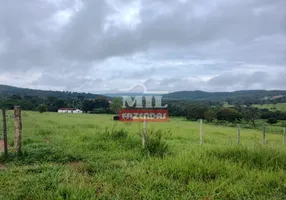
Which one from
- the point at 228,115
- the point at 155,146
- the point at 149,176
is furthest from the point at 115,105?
the point at 149,176

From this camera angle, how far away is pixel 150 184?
443 centimetres

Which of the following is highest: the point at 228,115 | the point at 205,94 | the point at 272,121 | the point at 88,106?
the point at 205,94

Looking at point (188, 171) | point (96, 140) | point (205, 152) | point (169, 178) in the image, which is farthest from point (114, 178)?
point (96, 140)

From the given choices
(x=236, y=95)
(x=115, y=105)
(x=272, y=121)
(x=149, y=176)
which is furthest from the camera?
(x=236, y=95)

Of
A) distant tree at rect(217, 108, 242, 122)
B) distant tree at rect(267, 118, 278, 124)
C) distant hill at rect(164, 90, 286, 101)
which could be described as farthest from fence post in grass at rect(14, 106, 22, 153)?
distant hill at rect(164, 90, 286, 101)

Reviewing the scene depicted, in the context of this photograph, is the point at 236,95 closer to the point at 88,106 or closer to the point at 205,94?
the point at 205,94

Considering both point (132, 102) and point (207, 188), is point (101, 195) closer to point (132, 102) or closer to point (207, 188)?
point (207, 188)

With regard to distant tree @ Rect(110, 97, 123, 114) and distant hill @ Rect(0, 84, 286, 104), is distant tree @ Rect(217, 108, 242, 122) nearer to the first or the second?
distant tree @ Rect(110, 97, 123, 114)

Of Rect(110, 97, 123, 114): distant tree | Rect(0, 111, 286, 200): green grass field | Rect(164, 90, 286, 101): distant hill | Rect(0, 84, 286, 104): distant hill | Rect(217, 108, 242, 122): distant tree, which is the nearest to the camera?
Rect(0, 111, 286, 200): green grass field

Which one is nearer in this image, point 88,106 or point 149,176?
point 149,176

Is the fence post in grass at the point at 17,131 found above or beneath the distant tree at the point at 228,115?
above

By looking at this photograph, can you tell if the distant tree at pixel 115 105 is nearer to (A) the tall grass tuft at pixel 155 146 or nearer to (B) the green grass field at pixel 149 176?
(A) the tall grass tuft at pixel 155 146

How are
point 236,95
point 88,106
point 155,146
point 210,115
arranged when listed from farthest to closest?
point 236,95
point 88,106
point 210,115
point 155,146

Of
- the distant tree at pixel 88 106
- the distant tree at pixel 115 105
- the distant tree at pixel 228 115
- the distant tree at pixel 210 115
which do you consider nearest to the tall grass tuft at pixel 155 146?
the distant tree at pixel 210 115
